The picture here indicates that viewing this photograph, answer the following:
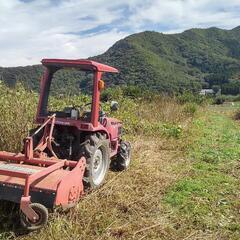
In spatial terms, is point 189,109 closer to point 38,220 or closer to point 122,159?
point 122,159

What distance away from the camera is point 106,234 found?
4730 millimetres

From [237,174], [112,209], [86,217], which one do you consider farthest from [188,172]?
[86,217]

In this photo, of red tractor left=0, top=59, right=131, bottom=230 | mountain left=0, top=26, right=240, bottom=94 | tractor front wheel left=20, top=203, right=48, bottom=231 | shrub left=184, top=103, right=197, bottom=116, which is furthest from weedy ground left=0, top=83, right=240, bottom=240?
mountain left=0, top=26, right=240, bottom=94

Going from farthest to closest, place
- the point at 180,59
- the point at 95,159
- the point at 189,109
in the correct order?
the point at 180,59 → the point at 189,109 → the point at 95,159

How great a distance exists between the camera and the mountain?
70.4 meters

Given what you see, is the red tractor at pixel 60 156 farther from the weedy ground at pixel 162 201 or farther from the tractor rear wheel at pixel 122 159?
the weedy ground at pixel 162 201

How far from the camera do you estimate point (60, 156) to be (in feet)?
20.1

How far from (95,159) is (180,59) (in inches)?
5101

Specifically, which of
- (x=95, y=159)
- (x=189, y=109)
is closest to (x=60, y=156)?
(x=95, y=159)

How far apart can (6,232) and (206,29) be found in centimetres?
17574

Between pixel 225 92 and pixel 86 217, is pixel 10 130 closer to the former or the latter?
pixel 86 217

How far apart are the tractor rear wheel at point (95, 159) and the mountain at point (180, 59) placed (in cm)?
4362

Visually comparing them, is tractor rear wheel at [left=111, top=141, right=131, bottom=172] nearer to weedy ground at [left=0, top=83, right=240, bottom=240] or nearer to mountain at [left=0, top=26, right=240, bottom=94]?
weedy ground at [left=0, top=83, right=240, bottom=240]

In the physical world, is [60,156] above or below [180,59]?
below
